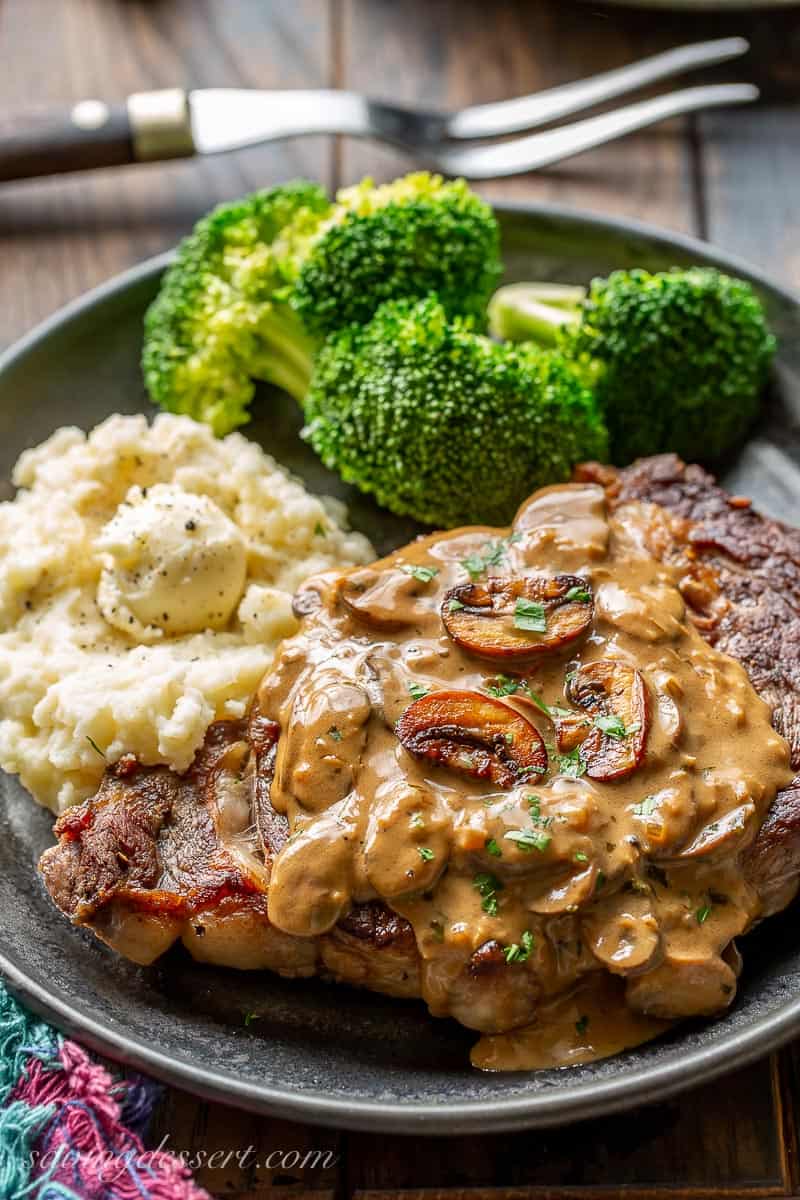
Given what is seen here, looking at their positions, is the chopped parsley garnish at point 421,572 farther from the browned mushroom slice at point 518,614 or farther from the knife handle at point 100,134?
the knife handle at point 100,134

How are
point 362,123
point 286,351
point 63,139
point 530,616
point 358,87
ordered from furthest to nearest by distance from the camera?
1. point 358,87
2. point 362,123
3. point 63,139
4. point 286,351
5. point 530,616

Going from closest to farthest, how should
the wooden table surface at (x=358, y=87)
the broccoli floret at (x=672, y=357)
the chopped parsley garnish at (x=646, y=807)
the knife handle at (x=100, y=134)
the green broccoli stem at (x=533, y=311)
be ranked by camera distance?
the chopped parsley garnish at (x=646, y=807) → the broccoli floret at (x=672, y=357) → the green broccoli stem at (x=533, y=311) → the knife handle at (x=100, y=134) → the wooden table surface at (x=358, y=87)

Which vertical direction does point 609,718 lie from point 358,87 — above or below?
below

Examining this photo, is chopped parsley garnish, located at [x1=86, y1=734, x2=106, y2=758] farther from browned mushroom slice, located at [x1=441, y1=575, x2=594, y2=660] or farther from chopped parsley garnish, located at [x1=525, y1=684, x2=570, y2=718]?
chopped parsley garnish, located at [x1=525, y1=684, x2=570, y2=718]

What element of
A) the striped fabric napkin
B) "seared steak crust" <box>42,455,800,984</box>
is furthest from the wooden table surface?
the striped fabric napkin

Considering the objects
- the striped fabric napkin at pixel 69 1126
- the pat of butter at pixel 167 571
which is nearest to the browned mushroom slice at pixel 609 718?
the pat of butter at pixel 167 571

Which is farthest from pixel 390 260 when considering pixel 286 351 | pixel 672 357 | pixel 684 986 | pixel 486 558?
pixel 684 986

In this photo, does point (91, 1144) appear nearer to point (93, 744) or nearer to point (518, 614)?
point (93, 744)
